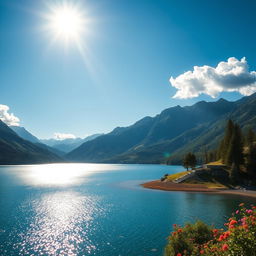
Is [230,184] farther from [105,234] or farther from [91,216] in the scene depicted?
[105,234]

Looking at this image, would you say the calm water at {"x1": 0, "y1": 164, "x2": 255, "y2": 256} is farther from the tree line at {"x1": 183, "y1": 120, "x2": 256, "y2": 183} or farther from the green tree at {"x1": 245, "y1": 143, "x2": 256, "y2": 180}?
the green tree at {"x1": 245, "y1": 143, "x2": 256, "y2": 180}

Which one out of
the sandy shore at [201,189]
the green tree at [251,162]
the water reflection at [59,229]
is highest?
the green tree at [251,162]

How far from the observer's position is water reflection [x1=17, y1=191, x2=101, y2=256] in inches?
1495

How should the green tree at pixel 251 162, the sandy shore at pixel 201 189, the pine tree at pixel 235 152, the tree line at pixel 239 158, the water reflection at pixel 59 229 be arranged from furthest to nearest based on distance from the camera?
the pine tree at pixel 235 152, the green tree at pixel 251 162, the tree line at pixel 239 158, the sandy shore at pixel 201 189, the water reflection at pixel 59 229

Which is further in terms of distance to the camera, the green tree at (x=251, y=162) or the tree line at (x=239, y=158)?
the green tree at (x=251, y=162)

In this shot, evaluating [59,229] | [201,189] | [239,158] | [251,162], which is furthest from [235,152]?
[59,229]

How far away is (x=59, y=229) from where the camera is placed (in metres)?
49.3

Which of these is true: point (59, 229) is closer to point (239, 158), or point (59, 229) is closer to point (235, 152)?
point (235, 152)

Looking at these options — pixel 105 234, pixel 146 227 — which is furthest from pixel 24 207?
pixel 146 227

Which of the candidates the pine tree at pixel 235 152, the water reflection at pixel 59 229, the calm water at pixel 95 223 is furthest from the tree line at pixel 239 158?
the water reflection at pixel 59 229

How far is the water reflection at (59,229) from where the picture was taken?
38.0 metres

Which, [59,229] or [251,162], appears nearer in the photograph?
[59,229]

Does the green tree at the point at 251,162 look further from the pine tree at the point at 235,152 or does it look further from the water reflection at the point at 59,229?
the water reflection at the point at 59,229

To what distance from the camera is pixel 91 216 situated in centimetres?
6062
